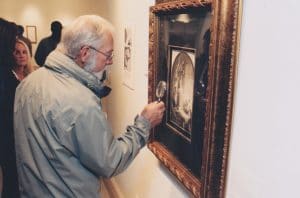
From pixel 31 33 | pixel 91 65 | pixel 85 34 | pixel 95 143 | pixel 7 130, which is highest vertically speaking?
pixel 31 33

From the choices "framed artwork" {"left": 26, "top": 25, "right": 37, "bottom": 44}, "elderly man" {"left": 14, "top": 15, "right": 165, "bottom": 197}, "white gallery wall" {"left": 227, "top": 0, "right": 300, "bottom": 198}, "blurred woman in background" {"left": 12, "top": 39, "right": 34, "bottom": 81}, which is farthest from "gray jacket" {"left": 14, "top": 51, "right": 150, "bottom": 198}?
"framed artwork" {"left": 26, "top": 25, "right": 37, "bottom": 44}

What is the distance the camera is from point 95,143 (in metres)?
1.17

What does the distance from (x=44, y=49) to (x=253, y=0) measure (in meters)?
2.94

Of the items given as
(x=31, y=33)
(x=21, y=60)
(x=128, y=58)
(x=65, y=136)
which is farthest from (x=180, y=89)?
(x=31, y=33)

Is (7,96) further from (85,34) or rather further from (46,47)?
(46,47)

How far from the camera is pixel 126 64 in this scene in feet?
7.67

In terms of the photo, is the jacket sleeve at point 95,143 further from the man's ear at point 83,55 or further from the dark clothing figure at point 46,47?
the dark clothing figure at point 46,47

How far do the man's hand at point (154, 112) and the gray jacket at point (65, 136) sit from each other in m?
0.03

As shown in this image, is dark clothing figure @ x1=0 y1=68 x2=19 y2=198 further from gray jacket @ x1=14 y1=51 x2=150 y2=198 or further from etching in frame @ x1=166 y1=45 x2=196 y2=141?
etching in frame @ x1=166 y1=45 x2=196 y2=141

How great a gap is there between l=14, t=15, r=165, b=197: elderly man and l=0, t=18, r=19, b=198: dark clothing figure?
0.55 meters

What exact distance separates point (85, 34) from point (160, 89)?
1.42 feet

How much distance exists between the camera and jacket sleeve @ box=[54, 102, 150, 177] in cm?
116

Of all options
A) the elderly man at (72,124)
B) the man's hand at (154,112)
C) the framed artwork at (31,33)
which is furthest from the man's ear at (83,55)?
the framed artwork at (31,33)

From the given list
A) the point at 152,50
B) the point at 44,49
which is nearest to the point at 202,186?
the point at 152,50
